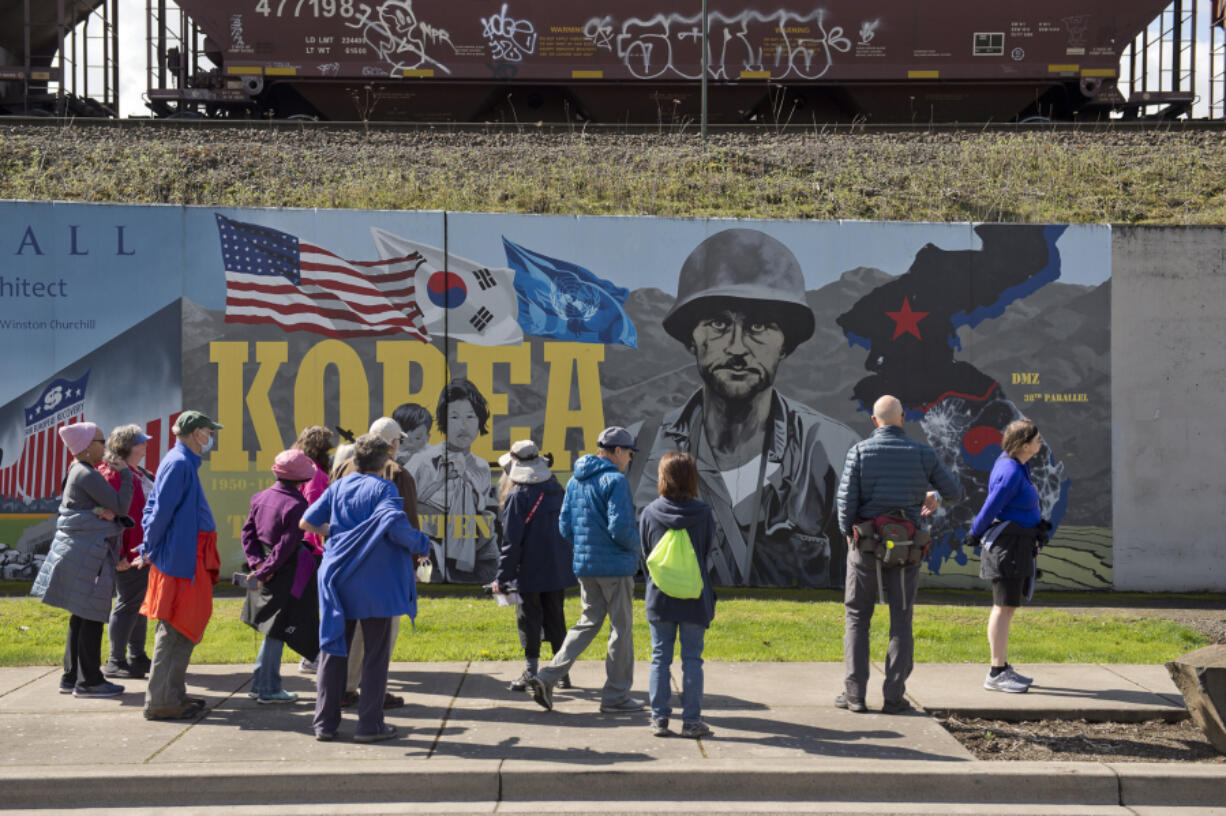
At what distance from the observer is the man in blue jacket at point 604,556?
6.34 m

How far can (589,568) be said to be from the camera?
636 centimetres

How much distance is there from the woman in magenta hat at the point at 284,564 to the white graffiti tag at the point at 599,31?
13.3m

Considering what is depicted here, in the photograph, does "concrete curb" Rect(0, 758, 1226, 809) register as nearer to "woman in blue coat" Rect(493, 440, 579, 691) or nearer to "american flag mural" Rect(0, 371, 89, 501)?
"woman in blue coat" Rect(493, 440, 579, 691)

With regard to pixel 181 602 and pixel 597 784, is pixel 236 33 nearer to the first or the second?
pixel 181 602

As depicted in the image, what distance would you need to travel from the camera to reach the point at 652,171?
14.8 meters

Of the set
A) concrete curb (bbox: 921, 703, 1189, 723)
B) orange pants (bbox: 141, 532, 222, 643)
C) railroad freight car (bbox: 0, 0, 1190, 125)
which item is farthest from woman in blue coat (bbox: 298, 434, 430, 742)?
railroad freight car (bbox: 0, 0, 1190, 125)

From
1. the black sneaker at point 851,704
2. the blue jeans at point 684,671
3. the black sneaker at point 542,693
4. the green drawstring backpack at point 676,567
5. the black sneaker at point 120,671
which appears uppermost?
the green drawstring backpack at point 676,567

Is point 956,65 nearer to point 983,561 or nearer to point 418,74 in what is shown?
point 418,74

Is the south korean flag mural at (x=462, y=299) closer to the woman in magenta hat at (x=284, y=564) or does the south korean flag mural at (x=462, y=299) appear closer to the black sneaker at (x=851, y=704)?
the woman in magenta hat at (x=284, y=564)

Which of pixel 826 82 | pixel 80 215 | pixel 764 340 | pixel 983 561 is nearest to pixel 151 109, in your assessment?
pixel 80 215

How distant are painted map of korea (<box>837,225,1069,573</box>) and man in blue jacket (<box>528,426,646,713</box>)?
5.96 metres

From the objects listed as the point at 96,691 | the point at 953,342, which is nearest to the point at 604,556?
the point at 96,691

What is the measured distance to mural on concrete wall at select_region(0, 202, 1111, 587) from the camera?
11391 mm

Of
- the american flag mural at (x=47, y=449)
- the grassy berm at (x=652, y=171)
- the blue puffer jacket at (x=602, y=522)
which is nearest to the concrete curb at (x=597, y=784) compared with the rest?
the blue puffer jacket at (x=602, y=522)
